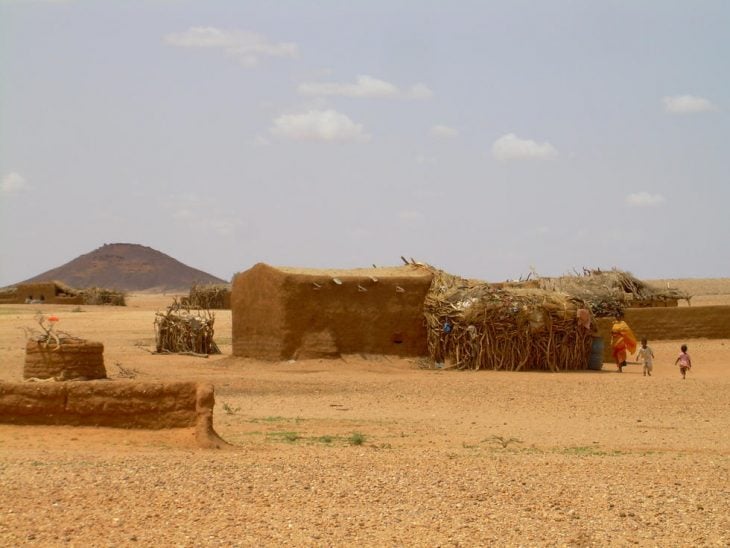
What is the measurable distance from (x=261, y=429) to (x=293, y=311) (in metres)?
8.05

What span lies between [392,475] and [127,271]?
364 feet

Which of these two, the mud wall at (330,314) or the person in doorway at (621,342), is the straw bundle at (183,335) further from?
the person in doorway at (621,342)

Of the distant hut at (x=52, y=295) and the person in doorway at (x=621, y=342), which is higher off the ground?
the distant hut at (x=52, y=295)

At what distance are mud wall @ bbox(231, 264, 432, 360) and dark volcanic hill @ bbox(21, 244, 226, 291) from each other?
3423 inches

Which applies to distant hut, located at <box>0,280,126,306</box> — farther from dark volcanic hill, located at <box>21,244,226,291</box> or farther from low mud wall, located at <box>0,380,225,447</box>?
dark volcanic hill, located at <box>21,244,226,291</box>

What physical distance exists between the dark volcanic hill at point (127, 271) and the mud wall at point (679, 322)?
8290 centimetres

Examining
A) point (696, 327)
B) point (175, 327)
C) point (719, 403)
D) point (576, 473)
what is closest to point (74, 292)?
point (175, 327)

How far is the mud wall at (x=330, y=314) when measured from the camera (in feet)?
68.5

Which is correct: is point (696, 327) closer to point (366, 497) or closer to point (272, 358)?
point (272, 358)

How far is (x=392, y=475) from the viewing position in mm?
9047

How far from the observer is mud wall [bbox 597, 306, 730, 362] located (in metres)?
27.2

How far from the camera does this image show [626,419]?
1464cm

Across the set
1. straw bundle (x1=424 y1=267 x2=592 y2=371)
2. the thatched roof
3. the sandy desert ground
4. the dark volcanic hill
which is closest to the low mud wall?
Answer: the sandy desert ground

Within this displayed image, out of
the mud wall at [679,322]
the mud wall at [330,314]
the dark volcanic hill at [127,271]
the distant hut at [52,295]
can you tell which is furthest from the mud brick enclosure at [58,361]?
the dark volcanic hill at [127,271]
